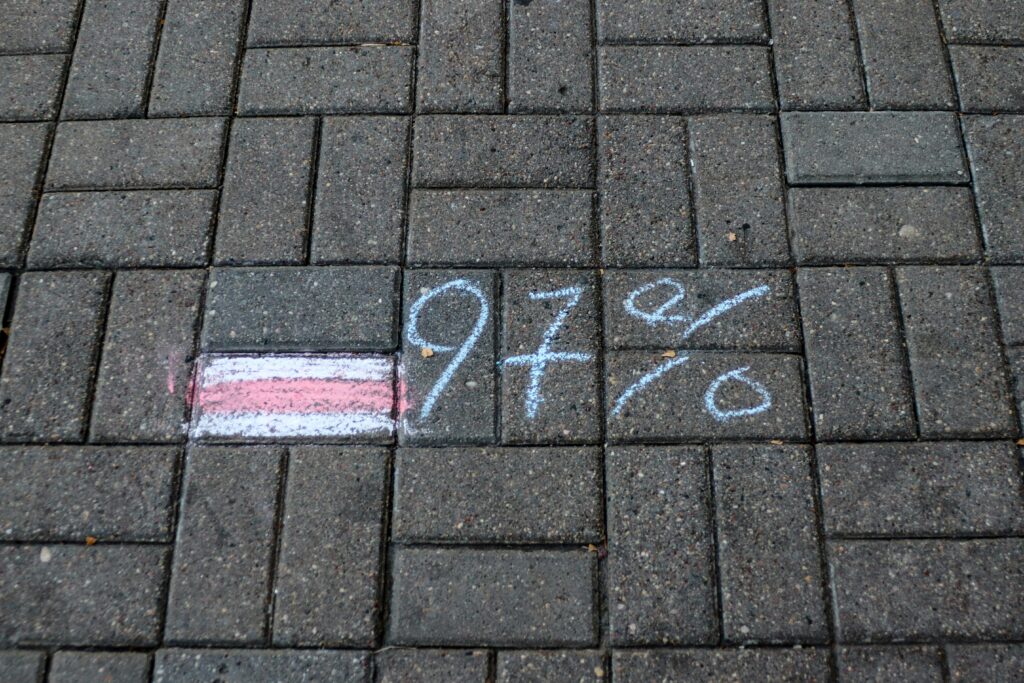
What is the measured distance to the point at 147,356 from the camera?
88.7 inches

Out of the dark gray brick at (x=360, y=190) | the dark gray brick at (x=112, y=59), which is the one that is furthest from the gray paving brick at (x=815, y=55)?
the dark gray brick at (x=112, y=59)

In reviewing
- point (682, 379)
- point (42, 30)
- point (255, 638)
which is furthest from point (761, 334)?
point (42, 30)

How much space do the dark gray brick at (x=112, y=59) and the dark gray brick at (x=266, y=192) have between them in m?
0.37

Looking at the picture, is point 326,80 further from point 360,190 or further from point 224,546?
point 224,546

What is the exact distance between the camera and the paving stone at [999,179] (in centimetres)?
236

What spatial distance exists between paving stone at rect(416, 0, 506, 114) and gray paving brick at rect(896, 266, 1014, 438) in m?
1.30

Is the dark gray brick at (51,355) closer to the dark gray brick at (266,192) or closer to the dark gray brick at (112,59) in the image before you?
the dark gray brick at (266,192)

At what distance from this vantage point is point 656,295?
2.30m

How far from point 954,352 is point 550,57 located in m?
1.43

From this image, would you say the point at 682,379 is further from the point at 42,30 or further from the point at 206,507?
the point at 42,30

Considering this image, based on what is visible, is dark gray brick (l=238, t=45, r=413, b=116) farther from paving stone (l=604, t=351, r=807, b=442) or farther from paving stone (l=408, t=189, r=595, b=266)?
paving stone (l=604, t=351, r=807, b=442)

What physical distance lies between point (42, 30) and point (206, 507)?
168cm

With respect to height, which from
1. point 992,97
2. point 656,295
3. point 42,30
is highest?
point 42,30

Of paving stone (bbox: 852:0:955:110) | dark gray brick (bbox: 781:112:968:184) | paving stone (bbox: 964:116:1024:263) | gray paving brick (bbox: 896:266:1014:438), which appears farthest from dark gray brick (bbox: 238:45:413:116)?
paving stone (bbox: 964:116:1024:263)
